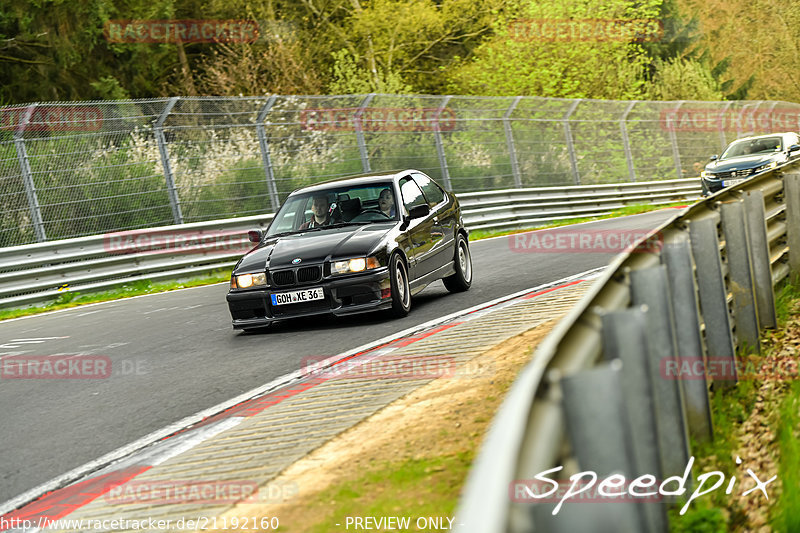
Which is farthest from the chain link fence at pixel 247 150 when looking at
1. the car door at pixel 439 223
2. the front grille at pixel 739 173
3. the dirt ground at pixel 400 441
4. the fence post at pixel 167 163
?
the dirt ground at pixel 400 441

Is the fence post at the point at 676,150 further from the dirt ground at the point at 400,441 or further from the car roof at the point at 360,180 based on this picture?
the dirt ground at the point at 400,441

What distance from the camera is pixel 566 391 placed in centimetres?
259

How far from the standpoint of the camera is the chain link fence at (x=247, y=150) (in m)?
17.0

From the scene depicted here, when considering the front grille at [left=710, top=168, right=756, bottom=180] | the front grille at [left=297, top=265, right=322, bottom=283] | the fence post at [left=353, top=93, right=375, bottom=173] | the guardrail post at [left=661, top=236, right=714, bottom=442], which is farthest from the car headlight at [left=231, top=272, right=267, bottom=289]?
the front grille at [left=710, top=168, right=756, bottom=180]

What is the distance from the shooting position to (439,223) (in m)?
11.9

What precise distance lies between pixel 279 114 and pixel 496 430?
18624 mm

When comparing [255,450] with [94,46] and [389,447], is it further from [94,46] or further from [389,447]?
[94,46]

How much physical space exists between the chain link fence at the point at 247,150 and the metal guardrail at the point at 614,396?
13.2 m

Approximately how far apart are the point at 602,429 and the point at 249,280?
7.85m

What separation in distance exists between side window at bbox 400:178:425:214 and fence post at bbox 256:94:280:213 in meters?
8.43

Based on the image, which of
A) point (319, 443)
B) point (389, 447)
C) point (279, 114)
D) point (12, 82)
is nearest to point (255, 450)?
point (319, 443)

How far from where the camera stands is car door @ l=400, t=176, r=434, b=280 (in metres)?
10.8

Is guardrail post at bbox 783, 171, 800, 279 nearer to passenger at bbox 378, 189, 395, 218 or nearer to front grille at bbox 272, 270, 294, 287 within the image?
passenger at bbox 378, 189, 395, 218

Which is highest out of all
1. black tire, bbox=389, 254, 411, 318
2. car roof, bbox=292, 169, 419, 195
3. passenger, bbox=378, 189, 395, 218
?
car roof, bbox=292, 169, 419, 195
